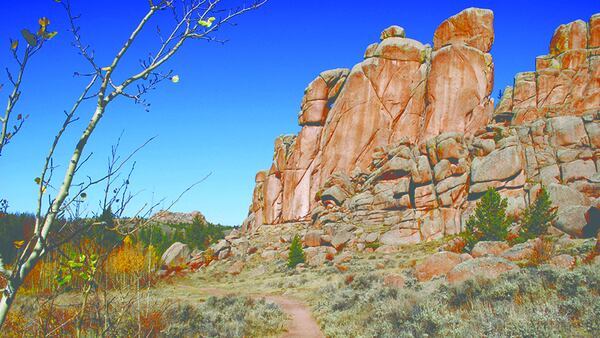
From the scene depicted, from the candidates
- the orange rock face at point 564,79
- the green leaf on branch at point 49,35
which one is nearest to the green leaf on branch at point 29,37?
the green leaf on branch at point 49,35

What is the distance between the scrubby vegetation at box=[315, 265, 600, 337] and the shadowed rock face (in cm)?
2933

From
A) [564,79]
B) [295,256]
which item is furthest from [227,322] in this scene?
[564,79]

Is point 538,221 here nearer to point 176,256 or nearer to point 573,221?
point 573,221

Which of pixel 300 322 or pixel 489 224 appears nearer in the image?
pixel 300 322

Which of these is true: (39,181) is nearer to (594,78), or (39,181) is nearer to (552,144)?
(552,144)

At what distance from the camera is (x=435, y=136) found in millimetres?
51781

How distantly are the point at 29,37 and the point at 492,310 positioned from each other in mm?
11587

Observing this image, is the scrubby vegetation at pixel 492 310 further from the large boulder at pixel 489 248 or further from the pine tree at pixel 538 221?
the pine tree at pixel 538 221

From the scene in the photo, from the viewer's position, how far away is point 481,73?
55.3 meters

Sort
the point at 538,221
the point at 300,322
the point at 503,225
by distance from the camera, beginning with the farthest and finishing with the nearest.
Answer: the point at 503,225 → the point at 538,221 → the point at 300,322

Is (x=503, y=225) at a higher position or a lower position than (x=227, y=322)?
higher

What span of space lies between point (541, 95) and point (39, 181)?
212ft

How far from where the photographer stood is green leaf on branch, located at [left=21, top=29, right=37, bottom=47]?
276 cm

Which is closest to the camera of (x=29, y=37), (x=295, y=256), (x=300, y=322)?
(x=29, y=37)
